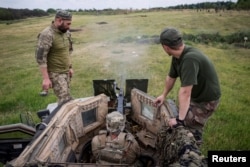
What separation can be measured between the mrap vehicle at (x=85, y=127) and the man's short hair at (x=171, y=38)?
0.89m

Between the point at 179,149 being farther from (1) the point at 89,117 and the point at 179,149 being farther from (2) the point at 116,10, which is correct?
(2) the point at 116,10

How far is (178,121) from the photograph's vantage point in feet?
12.3

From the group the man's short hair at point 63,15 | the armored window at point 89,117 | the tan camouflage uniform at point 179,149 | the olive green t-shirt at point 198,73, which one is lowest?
the armored window at point 89,117

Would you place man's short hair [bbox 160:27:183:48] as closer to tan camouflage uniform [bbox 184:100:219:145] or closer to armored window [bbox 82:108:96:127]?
tan camouflage uniform [bbox 184:100:219:145]

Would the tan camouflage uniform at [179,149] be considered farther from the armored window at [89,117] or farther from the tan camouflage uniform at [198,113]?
the armored window at [89,117]

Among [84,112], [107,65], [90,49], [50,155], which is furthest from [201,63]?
[90,49]

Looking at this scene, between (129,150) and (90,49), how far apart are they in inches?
717

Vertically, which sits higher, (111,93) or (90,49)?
(111,93)

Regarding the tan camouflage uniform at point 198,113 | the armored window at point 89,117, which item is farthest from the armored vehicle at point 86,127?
the tan camouflage uniform at point 198,113

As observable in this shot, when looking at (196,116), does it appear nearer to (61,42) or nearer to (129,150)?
(129,150)

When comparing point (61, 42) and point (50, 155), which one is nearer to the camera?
point (50, 155)

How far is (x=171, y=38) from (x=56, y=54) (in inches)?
100

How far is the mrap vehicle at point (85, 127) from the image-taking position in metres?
3.51

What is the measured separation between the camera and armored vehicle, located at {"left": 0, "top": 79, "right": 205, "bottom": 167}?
A: 3.43 metres
